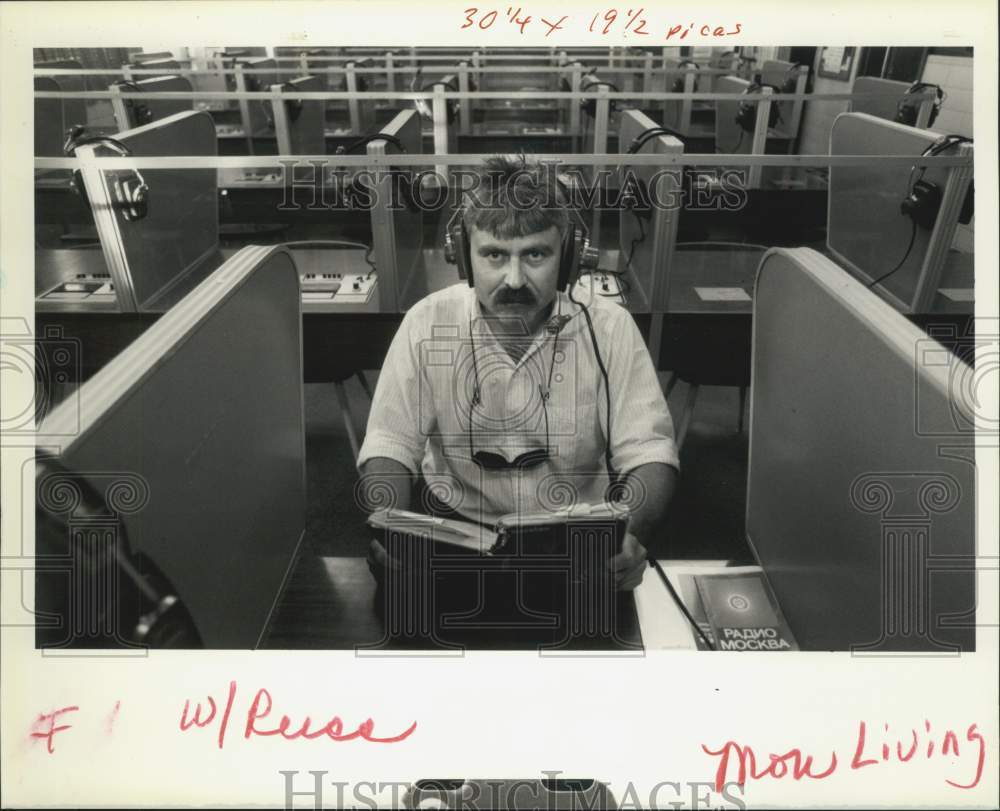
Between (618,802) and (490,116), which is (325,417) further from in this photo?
(490,116)

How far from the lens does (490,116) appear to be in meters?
4.52

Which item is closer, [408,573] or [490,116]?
[408,573]

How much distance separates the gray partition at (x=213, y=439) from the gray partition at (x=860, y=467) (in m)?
0.64

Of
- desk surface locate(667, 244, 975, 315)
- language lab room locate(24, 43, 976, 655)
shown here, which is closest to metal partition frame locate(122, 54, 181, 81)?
language lab room locate(24, 43, 976, 655)

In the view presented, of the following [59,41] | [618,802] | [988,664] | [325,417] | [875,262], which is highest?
[59,41]

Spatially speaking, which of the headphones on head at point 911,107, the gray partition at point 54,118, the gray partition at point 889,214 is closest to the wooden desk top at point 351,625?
the gray partition at point 889,214

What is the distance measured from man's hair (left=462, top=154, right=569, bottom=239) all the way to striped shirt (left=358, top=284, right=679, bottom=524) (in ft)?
0.35

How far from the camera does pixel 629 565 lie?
77 centimetres

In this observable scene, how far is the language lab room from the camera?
541 millimetres

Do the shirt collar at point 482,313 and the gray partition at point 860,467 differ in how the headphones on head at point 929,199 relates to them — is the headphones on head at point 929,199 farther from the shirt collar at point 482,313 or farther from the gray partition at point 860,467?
the shirt collar at point 482,313

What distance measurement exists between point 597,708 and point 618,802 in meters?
0.07

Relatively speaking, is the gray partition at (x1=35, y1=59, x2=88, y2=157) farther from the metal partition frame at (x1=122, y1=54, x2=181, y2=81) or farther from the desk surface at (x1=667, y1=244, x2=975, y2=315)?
the desk surface at (x1=667, y1=244, x2=975, y2=315)

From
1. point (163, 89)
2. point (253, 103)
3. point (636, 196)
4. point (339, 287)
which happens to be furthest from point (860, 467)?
point (253, 103)

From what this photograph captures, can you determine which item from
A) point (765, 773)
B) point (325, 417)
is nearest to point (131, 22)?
point (765, 773)
